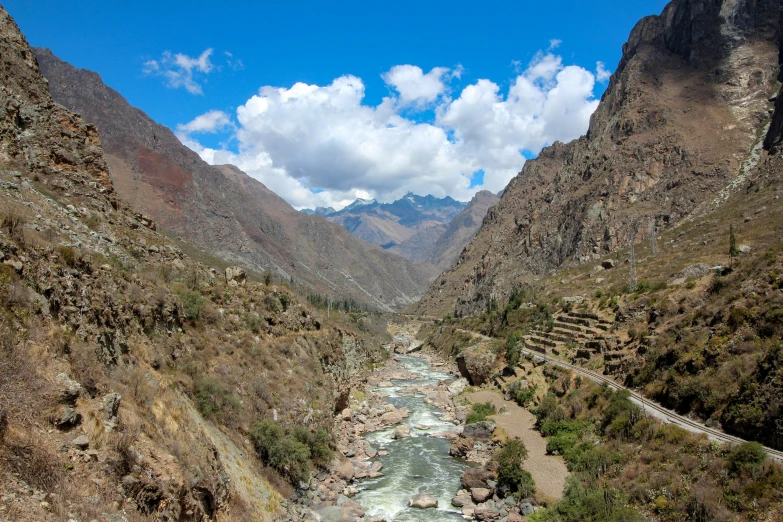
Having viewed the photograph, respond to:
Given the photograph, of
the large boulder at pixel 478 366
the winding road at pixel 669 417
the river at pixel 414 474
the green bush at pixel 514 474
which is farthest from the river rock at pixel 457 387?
the green bush at pixel 514 474

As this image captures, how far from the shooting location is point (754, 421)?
19.5m

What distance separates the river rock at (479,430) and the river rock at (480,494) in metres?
9.30

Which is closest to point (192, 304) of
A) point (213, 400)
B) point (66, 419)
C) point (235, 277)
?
point (213, 400)

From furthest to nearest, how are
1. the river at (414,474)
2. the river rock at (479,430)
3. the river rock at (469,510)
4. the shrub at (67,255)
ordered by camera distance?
the river rock at (479,430) < the river at (414,474) < the river rock at (469,510) < the shrub at (67,255)

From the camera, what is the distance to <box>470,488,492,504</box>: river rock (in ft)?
76.0

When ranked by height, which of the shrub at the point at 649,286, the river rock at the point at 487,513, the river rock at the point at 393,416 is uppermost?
the shrub at the point at 649,286

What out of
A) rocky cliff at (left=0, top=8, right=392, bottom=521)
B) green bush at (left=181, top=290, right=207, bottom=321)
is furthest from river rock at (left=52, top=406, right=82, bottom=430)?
green bush at (left=181, top=290, right=207, bottom=321)

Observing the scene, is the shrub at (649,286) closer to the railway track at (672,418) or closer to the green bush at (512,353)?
the railway track at (672,418)

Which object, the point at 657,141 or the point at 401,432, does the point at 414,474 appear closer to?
the point at 401,432

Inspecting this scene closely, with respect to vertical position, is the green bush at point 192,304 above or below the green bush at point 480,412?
above

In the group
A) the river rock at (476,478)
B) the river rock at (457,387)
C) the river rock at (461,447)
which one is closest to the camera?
the river rock at (476,478)

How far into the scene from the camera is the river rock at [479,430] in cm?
3319

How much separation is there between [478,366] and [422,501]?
108 feet

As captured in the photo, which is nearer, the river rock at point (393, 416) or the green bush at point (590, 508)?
the green bush at point (590, 508)
